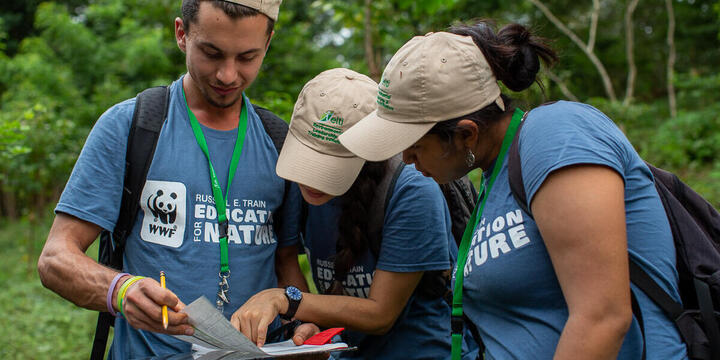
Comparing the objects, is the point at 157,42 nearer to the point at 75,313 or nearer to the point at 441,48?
the point at 75,313

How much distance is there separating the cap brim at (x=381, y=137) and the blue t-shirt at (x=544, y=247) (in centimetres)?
28

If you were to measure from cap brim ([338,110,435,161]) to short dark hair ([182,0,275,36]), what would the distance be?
0.58 metres

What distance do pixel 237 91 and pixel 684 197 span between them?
150cm

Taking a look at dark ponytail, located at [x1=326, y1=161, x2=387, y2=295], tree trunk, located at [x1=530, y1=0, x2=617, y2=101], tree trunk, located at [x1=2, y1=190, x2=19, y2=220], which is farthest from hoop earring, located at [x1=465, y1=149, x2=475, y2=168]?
tree trunk, located at [x1=2, y1=190, x2=19, y2=220]

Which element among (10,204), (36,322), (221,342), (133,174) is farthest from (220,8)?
(10,204)

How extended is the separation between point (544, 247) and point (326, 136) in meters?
0.93

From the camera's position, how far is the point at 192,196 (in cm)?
216

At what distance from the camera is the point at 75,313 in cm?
706

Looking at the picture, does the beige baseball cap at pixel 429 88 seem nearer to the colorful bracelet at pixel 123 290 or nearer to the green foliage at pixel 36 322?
the colorful bracelet at pixel 123 290

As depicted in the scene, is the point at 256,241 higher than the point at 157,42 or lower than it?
lower

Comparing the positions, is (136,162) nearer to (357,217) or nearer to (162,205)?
(162,205)

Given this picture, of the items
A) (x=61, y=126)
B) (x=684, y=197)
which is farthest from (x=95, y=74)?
(x=684, y=197)

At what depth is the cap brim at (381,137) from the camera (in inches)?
70.9

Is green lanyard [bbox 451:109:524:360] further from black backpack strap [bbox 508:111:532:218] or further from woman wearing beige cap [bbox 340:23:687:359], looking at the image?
black backpack strap [bbox 508:111:532:218]
